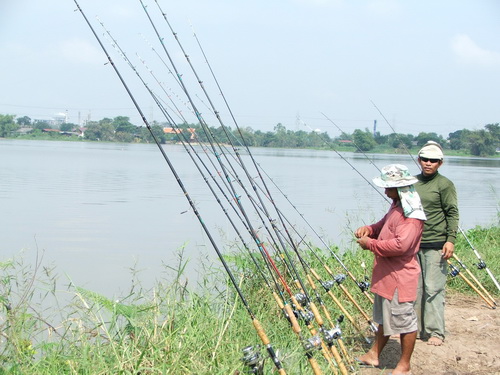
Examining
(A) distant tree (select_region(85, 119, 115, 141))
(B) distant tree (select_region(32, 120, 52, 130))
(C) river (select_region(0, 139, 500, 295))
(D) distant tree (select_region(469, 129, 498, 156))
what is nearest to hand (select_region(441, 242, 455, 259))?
(C) river (select_region(0, 139, 500, 295))

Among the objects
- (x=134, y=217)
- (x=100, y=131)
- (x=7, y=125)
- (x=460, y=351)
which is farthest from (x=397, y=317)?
(x=7, y=125)

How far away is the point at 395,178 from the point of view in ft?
13.3

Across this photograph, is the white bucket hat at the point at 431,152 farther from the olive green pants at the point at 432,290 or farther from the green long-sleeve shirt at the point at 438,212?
the olive green pants at the point at 432,290

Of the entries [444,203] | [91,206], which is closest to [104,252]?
[91,206]

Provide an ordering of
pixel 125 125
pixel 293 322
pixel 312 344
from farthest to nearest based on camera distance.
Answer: pixel 125 125
pixel 293 322
pixel 312 344

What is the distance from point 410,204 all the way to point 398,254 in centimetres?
29

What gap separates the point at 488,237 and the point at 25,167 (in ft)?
58.0

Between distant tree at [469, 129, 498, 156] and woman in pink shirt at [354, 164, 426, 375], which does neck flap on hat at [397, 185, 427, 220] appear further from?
distant tree at [469, 129, 498, 156]

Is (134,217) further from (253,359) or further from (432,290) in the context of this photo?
(253,359)

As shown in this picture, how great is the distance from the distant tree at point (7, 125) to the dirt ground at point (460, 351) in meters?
62.8

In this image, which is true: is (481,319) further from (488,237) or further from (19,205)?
(19,205)

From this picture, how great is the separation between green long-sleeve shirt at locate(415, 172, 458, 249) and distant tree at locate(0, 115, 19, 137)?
63.2 meters

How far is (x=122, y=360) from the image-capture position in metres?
3.40

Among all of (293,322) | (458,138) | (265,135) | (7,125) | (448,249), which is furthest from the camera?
(7,125)
